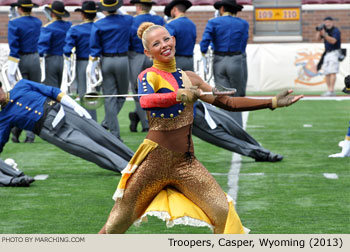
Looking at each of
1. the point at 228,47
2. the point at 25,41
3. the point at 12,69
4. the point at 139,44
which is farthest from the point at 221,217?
the point at 25,41

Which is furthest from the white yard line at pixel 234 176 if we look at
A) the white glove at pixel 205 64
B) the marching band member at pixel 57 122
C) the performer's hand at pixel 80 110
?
the white glove at pixel 205 64

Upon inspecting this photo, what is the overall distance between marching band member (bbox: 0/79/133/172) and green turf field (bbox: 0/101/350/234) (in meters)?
0.33

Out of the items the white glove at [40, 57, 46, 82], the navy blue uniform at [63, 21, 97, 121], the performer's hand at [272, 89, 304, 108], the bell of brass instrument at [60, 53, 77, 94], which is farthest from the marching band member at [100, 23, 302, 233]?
the bell of brass instrument at [60, 53, 77, 94]

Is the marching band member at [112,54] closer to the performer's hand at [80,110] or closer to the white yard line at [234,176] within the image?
the white yard line at [234,176]

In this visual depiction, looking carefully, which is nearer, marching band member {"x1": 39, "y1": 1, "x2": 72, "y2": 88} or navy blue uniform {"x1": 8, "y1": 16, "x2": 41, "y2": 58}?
navy blue uniform {"x1": 8, "y1": 16, "x2": 41, "y2": 58}

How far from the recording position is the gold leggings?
5.15 m

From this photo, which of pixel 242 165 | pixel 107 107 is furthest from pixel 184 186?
pixel 107 107

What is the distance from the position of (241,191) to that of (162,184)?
309 cm

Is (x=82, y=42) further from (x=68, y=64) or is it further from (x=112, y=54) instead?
(x=112, y=54)

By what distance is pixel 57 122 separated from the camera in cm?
854

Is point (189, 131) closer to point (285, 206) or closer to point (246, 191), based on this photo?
point (285, 206)

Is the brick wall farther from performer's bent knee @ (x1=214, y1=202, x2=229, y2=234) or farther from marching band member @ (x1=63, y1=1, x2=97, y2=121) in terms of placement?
performer's bent knee @ (x1=214, y1=202, x2=229, y2=234)
